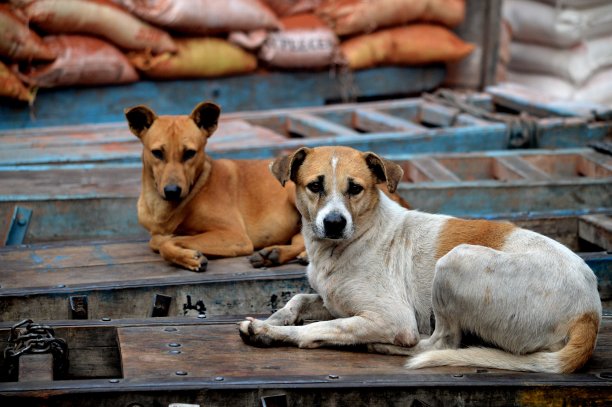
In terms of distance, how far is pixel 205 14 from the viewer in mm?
8352

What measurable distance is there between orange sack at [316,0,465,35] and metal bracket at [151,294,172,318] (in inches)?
215

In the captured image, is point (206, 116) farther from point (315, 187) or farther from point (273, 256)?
point (315, 187)

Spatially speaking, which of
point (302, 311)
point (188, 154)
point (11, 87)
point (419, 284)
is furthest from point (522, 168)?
point (11, 87)

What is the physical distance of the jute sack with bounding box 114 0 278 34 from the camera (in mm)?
8164

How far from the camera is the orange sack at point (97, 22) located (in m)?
7.64

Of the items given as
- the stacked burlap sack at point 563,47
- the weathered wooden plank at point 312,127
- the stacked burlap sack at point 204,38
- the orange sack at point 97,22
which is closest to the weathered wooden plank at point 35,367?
the weathered wooden plank at point 312,127

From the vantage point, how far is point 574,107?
8.16 m

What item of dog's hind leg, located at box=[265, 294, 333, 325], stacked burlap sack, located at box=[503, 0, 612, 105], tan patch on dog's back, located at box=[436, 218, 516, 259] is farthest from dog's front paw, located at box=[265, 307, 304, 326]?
stacked burlap sack, located at box=[503, 0, 612, 105]

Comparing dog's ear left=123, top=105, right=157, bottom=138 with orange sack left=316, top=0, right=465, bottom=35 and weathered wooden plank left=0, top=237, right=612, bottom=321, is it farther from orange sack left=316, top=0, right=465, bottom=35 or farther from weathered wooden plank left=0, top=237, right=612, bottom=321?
orange sack left=316, top=0, right=465, bottom=35

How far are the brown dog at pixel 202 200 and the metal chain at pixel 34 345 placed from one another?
1.18 metres

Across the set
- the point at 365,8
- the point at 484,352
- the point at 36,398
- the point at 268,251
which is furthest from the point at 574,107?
the point at 36,398

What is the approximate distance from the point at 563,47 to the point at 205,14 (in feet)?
22.2

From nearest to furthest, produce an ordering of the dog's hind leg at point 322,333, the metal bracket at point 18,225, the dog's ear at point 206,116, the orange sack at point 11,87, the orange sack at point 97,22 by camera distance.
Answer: the dog's hind leg at point 322,333
the dog's ear at point 206,116
the metal bracket at point 18,225
the orange sack at point 11,87
the orange sack at point 97,22

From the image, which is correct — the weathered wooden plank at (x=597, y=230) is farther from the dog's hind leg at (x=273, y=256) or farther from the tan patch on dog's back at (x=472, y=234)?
the dog's hind leg at (x=273, y=256)
